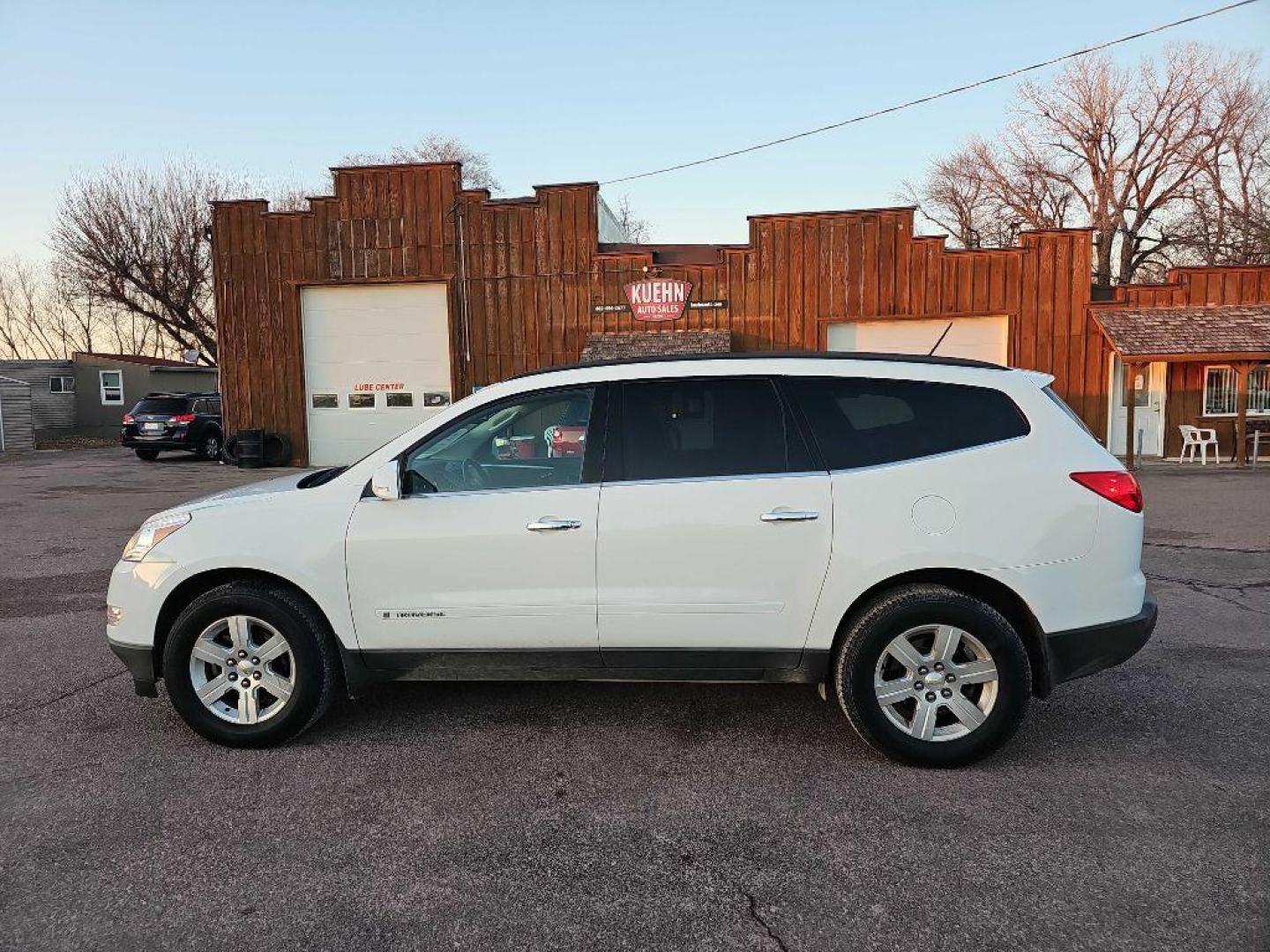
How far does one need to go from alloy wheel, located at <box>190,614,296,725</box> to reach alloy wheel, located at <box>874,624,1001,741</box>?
105 inches

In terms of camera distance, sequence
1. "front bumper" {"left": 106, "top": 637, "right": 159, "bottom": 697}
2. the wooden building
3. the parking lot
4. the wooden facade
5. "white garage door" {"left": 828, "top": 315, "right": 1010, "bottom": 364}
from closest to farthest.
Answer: the parking lot
"front bumper" {"left": 106, "top": 637, "right": 159, "bottom": 697}
the wooden building
the wooden facade
"white garage door" {"left": 828, "top": 315, "right": 1010, "bottom": 364}

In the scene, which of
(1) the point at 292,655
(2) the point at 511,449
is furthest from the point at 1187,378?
(1) the point at 292,655

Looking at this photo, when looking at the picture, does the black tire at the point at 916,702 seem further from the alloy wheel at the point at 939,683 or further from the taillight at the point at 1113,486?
the taillight at the point at 1113,486

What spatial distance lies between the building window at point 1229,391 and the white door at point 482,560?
20.0m

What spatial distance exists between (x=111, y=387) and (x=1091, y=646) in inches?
1587

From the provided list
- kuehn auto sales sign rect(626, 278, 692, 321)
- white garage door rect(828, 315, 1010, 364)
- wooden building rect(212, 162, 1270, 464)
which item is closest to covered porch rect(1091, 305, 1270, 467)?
wooden building rect(212, 162, 1270, 464)

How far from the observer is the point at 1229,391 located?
18.7 m

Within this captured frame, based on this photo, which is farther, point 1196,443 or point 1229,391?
point 1229,391

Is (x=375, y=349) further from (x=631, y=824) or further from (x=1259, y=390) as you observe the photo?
(x=1259, y=390)

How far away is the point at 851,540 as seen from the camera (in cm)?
351

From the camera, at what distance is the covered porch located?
55.0 feet

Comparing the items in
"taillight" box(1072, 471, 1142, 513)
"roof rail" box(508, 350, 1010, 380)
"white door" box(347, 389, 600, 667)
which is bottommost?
"white door" box(347, 389, 600, 667)

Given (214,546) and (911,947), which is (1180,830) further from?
(214,546)

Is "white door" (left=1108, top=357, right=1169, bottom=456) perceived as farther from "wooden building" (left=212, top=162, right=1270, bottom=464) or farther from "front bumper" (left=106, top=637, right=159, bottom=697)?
"front bumper" (left=106, top=637, right=159, bottom=697)
